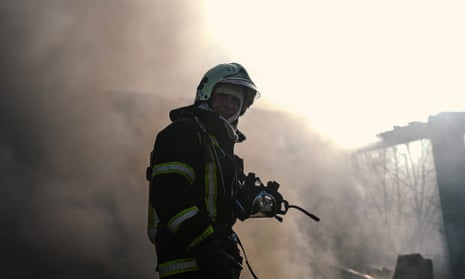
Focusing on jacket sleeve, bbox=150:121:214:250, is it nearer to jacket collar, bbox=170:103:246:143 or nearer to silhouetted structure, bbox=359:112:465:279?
jacket collar, bbox=170:103:246:143

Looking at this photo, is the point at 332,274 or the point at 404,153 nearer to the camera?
the point at 332,274

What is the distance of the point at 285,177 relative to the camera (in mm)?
12844

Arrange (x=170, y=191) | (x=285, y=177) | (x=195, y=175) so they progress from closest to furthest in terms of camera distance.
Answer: (x=170, y=191) < (x=195, y=175) < (x=285, y=177)

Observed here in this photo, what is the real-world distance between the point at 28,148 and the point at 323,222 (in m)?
9.98

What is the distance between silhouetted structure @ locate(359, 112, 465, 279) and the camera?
36.1 ft

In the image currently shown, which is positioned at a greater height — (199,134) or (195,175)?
(199,134)

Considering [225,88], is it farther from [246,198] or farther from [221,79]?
[246,198]

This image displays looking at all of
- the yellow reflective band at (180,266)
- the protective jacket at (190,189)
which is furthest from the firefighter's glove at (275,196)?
the yellow reflective band at (180,266)

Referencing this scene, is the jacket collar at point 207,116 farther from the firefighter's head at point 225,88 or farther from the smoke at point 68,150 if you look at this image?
the smoke at point 68,150

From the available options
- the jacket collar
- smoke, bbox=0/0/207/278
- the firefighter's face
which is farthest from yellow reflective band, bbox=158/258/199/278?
smoke, bbox=0/0/207/278

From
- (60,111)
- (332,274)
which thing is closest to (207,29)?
(60,111)

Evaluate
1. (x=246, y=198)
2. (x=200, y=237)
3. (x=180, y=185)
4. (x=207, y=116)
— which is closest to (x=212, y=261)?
(x=200, y=237)

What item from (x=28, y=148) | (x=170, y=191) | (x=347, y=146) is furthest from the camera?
(x=347, y=146)

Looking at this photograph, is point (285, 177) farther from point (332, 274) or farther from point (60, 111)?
point (60, 111)
